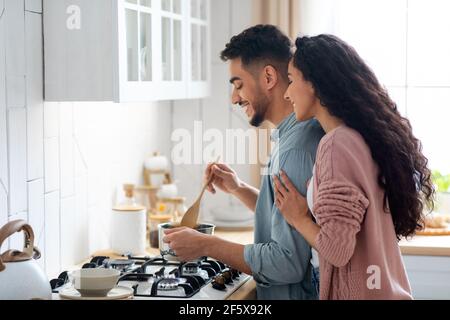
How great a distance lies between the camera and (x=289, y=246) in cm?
231

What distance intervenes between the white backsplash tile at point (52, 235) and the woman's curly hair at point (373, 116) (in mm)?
1100

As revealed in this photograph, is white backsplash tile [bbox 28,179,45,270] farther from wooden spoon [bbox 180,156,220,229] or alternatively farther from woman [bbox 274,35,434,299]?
woman [bbox 274,35,434,299]

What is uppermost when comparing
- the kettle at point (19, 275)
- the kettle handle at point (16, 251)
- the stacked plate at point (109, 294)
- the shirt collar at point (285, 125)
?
the shirt collar at point (285, 125)

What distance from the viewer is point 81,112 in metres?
3.05

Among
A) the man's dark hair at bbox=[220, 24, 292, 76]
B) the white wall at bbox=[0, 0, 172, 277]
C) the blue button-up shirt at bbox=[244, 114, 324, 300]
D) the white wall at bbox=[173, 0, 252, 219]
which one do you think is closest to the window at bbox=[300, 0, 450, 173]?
the white wall at bbox=[173, 0, 252, 219]

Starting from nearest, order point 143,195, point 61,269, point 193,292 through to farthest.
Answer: point 193,292, point 61,269, point 143,195

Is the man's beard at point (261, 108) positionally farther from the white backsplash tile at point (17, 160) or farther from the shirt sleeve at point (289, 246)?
the white backsplash tile at point (17, 160)

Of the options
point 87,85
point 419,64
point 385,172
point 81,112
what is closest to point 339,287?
point 385,172

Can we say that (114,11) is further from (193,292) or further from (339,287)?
(339,287)

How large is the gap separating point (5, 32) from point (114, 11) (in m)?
0.38

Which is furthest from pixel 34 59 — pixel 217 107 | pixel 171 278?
pixel 217 107

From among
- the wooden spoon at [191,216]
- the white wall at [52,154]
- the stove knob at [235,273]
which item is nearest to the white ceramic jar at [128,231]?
the white wall at [52,154]

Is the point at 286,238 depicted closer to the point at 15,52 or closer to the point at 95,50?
the point at 95,50

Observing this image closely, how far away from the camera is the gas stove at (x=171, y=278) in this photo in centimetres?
243
